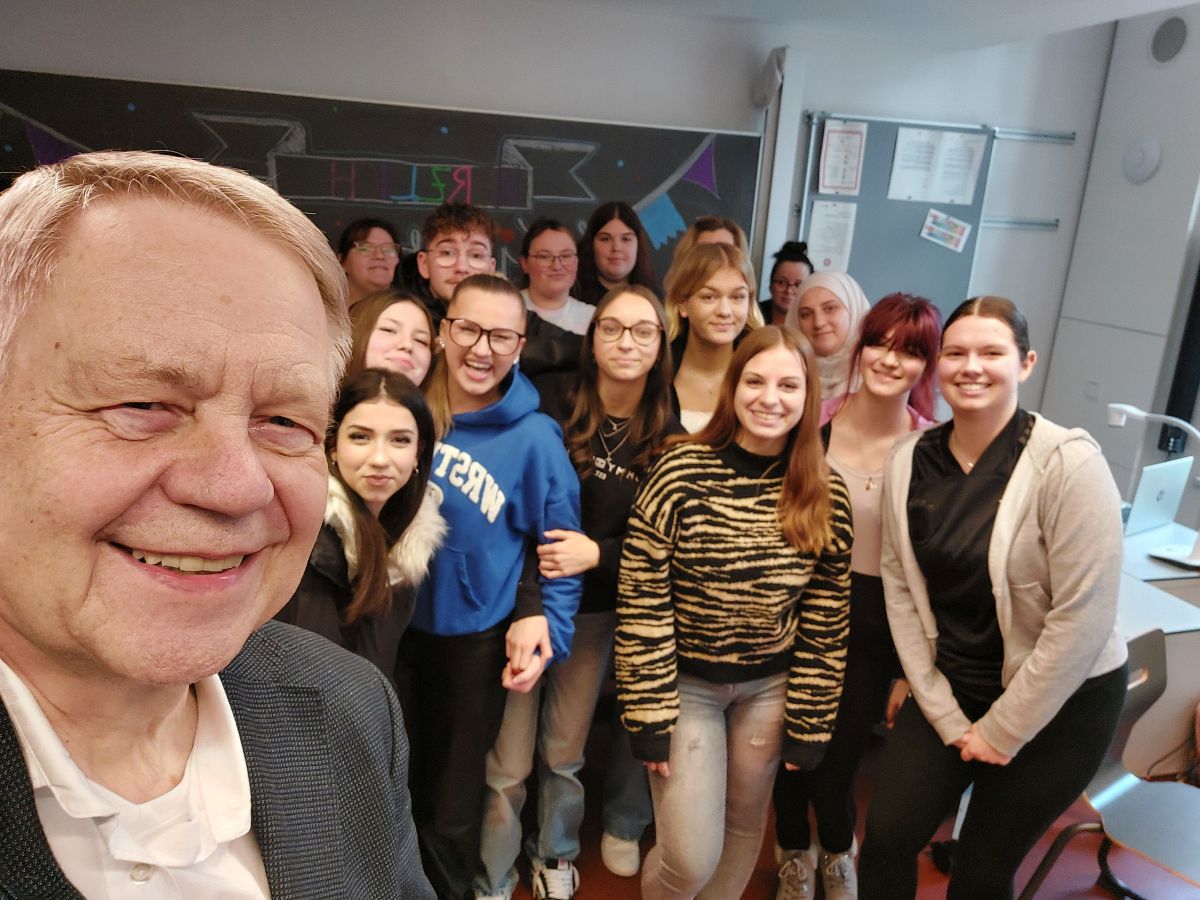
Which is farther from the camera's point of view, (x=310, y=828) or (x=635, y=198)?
(x=635, y=198)

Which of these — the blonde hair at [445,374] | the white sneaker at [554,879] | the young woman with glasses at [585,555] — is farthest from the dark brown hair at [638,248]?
the white sneaker at [554,879]

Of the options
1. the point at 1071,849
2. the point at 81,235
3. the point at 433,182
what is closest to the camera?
the point at 81,235

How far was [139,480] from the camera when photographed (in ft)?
1.64

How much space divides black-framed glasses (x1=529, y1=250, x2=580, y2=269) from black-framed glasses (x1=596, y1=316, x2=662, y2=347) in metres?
0.89

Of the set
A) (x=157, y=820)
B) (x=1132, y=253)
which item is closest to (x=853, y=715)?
Result: (x=157, y=820)

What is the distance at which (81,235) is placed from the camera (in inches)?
19.7

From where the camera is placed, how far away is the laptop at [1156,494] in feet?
9.37

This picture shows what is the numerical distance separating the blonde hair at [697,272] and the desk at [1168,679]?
4.66ft

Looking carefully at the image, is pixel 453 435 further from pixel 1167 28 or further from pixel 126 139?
pixel 1167 28

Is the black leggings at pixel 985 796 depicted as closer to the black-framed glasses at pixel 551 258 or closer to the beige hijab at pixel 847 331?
the beige hijab at pixel 847 331

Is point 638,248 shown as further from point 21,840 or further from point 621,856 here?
point 21,840

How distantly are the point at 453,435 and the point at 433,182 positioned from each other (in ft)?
8.08

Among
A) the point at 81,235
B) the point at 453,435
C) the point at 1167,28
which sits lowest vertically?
the point at 453,435

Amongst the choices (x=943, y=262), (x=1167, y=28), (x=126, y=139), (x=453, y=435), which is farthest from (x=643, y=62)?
(x=453, y=435)
